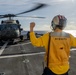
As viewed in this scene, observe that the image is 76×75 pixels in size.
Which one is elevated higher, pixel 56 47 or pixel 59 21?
pixel 59 21

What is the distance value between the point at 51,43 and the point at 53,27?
0.31 meters

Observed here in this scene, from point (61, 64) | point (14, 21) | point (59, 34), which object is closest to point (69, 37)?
point (59, 34)

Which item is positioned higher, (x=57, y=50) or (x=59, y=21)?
(x=59, y=21)

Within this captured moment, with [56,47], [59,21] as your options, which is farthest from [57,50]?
[59,21]

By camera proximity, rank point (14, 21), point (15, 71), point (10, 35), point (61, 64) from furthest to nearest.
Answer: point (14, 21) < point (10, 35) < point (15, 71) < point (61, 64)

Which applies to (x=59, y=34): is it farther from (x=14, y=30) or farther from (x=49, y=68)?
(x=14, y=30)

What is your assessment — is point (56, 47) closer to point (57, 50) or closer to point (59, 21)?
point (57, 50)

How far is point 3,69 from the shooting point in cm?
1159

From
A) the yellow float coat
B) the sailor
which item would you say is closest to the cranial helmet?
the sailor

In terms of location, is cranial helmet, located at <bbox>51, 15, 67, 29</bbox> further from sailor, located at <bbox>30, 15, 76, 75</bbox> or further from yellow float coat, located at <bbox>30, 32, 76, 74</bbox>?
yellow float coat, located at <bbox>30, 32, 76, 74</bbox>

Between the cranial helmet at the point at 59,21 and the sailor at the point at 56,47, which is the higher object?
the cranial helmet at the point at 59,21

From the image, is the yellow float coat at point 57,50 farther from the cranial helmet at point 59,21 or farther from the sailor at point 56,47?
the cranial helmet at point 59,21

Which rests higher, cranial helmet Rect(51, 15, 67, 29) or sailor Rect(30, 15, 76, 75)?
cranial helmet Rect(51, 15, 67, 29)

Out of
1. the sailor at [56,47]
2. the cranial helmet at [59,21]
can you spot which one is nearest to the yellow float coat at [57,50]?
the sailor at [56,47]
